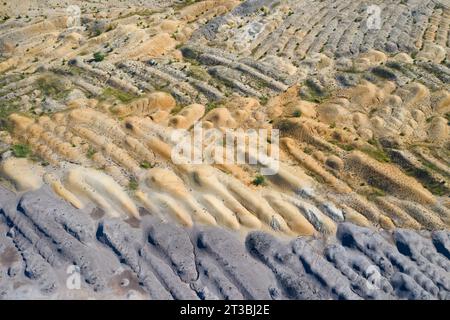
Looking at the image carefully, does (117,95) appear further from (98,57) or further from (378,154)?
(378,154)

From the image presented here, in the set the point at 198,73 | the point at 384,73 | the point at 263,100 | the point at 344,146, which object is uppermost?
the point at 384,73

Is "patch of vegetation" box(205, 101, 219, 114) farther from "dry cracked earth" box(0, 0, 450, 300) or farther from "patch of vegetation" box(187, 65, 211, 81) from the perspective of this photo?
"patch of vegetation" box(187, 65, 211, 81)

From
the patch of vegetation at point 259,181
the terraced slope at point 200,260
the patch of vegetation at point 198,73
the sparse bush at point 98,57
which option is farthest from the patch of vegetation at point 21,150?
the patch of vegetation at point 259,181

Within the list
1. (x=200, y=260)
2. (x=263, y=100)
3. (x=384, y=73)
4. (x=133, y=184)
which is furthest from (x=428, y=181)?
(x=133, y=184)

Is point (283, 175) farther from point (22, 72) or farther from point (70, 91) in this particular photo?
point (22, 72)

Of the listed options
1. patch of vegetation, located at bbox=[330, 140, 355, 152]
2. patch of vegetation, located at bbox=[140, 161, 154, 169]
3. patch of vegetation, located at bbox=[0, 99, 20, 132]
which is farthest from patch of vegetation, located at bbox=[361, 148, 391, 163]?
patch of vegetation, located at bbox=[0, 99, 20, 132]

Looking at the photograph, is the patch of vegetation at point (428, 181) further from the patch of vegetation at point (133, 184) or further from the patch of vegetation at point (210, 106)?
the patch of vegetation at point (133, 184)
